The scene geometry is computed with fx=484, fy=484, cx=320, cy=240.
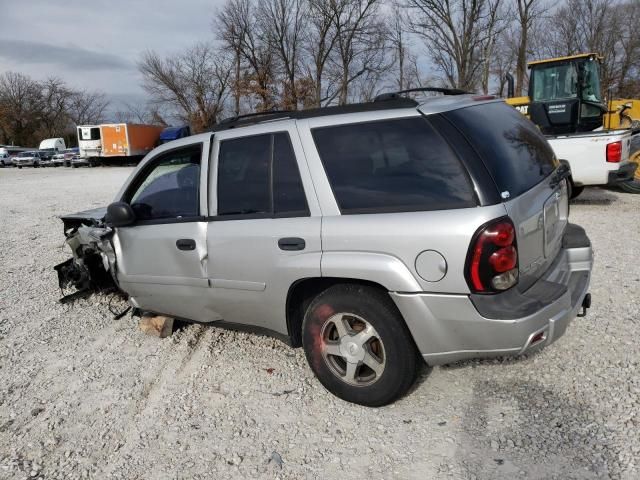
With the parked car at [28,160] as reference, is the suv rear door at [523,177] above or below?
below

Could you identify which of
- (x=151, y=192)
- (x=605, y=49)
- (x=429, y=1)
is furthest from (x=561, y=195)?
(x=605, y=49)

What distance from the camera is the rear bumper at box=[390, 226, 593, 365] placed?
8.18ft

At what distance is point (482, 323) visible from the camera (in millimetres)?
2504

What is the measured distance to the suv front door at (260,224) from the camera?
296 cm

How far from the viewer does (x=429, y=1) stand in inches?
1459

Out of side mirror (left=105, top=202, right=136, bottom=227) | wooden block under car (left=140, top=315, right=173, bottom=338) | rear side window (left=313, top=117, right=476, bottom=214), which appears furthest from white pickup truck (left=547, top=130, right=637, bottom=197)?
side mirror (left=105, top=202, right=136, bottom=227)

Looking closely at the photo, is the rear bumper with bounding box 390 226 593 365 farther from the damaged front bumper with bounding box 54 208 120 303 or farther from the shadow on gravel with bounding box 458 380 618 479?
the damaged front bumper with bounding box 54 208 120 303

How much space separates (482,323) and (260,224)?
4.83 feet

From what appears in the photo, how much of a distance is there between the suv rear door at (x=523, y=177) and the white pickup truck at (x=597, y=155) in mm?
6259

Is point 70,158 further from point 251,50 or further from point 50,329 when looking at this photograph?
point 50,329

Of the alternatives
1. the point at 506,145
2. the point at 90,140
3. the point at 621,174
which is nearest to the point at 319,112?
the point at 506,145

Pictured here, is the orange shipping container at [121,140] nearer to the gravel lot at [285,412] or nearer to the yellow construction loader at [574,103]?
the yellow construction loader at [574,103]

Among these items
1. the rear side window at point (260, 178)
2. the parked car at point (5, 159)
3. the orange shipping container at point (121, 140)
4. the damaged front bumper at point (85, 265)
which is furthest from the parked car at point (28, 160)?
the rear side window at point (260, 178)

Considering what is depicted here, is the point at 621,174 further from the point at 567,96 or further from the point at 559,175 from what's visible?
the point at 559,175
